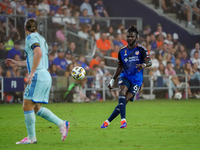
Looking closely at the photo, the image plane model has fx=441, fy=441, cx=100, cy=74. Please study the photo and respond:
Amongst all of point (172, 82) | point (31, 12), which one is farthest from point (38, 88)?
point (172, 82)

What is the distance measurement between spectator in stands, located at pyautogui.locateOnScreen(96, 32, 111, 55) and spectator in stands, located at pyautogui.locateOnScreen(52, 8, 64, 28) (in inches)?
87.7

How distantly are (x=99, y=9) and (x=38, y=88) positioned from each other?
723 inches

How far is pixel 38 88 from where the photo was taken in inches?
293

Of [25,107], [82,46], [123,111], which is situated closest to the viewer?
[25,107]

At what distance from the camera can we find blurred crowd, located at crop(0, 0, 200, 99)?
69.9 ft

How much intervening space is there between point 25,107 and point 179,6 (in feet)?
73.6

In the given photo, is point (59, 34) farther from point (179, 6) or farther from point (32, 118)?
point (32, 118)

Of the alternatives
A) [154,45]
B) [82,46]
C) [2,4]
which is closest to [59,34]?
[82,46]

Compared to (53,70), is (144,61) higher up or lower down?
higher up

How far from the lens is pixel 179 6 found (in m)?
28.4

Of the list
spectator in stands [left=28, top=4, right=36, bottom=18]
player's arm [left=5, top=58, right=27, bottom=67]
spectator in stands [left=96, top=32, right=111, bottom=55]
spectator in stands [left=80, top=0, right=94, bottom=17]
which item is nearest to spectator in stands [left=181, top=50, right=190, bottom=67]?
spectator in stands [left=96, top=32, right=111, bottom=55]

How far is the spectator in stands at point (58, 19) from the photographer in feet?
74.1

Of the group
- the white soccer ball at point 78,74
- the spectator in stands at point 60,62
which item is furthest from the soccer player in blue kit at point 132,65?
the spectator in stands at point 60,62

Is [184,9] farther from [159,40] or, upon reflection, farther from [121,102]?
[121,102]
